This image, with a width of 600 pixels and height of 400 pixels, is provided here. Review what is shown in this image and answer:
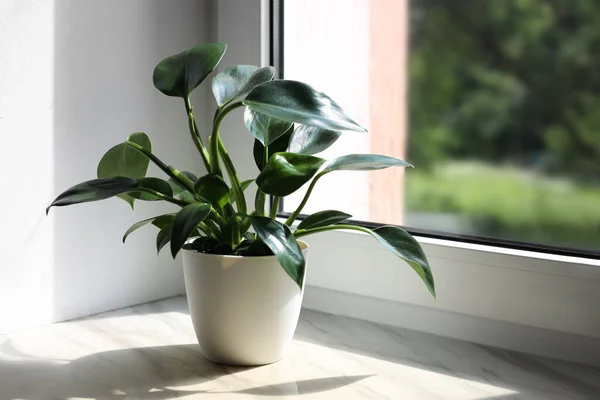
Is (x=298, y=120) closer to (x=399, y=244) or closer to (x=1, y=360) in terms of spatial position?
(x=399, y=244)

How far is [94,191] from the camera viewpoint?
2.11 feet

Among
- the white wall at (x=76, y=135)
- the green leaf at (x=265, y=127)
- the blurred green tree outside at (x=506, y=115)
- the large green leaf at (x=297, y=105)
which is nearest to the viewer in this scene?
the large green leaf at (x=297, y=105)

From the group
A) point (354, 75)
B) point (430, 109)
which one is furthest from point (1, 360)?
point (430, 109)

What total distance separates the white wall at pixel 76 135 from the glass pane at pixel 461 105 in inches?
8.9

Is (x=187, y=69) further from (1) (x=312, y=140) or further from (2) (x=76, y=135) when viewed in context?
(2) (x=76, y=135)

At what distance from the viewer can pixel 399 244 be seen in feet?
2.24

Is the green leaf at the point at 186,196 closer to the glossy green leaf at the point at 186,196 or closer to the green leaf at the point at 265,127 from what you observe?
the glossy green leaf at the point at 186,196

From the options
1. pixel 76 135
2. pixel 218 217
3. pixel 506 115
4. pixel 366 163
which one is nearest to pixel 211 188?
pixel 218 217

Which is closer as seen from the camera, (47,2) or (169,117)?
(47,2)

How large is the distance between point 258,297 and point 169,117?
43 cm

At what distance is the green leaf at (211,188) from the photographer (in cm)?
66

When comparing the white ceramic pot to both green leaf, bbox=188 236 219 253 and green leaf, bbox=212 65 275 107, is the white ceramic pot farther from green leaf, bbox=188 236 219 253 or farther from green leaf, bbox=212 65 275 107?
green leaf, bbox=212 65 275 107

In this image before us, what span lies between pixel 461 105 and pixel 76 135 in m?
0.77

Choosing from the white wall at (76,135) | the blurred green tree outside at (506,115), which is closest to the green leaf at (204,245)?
the white wall at (76,135)
